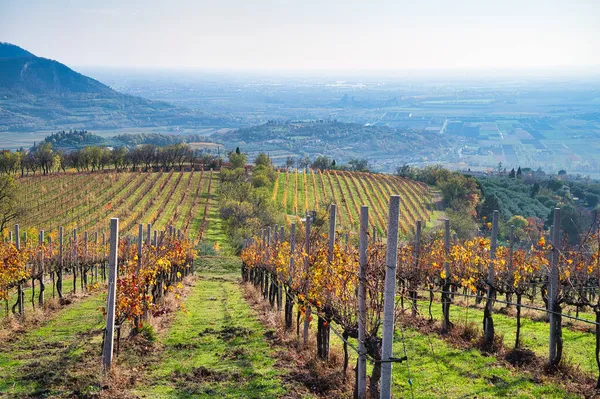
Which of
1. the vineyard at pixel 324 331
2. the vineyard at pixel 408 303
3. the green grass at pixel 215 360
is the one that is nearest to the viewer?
the vineyard at pixel 408 303

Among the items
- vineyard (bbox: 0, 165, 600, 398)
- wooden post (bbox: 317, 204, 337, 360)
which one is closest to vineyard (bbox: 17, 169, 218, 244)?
vineyard (bbox: 0, 165, 600, 398)

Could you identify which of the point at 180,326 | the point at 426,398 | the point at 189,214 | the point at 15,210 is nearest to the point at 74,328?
the point at 180,326

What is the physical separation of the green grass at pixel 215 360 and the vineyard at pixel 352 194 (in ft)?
156

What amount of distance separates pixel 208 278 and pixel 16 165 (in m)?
66.8

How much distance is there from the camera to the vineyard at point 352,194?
2986 inches

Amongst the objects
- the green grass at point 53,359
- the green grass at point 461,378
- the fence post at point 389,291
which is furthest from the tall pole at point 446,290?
the green grass at point 53,359

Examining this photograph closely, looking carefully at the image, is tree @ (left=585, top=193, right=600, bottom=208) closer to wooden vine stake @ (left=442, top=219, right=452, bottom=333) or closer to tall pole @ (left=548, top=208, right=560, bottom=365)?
wooden vine stake @ (left=442, top=219, right=452, bottom=333)

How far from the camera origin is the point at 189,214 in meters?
69.5

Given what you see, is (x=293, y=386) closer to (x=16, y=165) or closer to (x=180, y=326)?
(x=180, y=326)

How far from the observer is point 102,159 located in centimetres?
10144

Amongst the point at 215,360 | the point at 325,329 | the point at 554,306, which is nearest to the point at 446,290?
the point at 554,306

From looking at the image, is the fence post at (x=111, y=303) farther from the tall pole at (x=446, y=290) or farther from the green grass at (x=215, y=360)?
the tall pole at (x=446, y=290)

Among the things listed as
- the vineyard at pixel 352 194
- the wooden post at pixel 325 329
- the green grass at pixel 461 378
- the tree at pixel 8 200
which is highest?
the wooden post at pixel 325 329

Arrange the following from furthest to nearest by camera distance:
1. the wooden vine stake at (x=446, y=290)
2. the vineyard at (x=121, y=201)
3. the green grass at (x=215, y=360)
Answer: the vineyard at (x=121, y=201)
the wooden vine stake at (x=446, y=290)
the green grass at (x=215, y=360)
